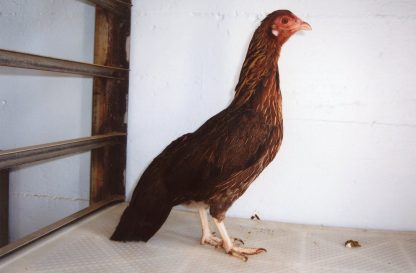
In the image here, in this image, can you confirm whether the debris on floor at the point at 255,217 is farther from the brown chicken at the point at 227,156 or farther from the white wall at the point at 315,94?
the brown chicken at the point at 227,156

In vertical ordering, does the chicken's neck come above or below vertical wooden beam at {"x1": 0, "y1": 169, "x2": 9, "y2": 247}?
above

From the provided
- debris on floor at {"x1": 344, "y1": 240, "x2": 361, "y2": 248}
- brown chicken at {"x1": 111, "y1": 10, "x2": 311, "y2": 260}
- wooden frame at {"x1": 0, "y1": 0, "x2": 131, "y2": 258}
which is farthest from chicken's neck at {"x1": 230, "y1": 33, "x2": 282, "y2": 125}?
wooden frame at {"x1": 0, "y1": 0, "x2": 131, "y2": 258}

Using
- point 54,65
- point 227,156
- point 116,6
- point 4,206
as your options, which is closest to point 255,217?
point 227,156

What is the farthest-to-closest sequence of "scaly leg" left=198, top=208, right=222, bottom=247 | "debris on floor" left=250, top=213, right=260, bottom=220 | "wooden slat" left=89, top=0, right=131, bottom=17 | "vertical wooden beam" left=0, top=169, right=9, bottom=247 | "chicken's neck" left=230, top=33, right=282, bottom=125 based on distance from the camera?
"vertical wooden beam" left=0, top=169, right=9, bottom=247 → "debris on floor" left=250, top=213, right=260, bottom=220 → "wooden slat" left=89, top=0, right=131, bottom=17 → "scaly leg" left=198, top=208, right=222, bottom=247 → "chicken's neck" left=230, top=33, right=282, bottom=125

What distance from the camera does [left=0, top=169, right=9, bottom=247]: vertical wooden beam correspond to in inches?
102

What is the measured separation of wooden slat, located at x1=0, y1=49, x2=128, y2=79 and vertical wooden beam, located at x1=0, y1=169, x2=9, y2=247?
3.71 ft

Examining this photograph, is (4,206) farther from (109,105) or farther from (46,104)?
(109,105)

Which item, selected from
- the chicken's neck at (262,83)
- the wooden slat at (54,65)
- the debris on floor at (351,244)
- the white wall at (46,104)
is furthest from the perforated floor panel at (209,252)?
the wooden slat at (54,65)

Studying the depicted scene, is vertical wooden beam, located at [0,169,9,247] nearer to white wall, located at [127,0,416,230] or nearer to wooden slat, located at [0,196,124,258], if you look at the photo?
wooden slat, located at [0,196,124,258]

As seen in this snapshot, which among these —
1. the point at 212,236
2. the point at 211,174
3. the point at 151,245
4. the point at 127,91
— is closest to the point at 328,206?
the point at 212,236

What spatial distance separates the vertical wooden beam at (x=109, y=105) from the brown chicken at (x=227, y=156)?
63 cm

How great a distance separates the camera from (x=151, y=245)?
1862 mm

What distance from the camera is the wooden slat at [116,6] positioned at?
210cm

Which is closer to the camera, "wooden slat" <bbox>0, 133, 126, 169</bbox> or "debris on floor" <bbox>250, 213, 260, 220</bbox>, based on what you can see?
"wooden slat" <bbox>0, 133, 126, 169</bbox>
